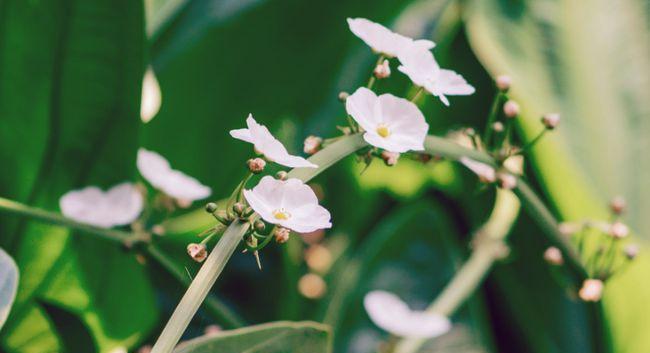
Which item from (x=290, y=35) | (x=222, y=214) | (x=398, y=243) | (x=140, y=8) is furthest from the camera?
(x=290, y=35)

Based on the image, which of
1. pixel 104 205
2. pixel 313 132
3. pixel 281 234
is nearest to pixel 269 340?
pixel 281 234

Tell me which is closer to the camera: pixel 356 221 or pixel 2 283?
pixel 2 283

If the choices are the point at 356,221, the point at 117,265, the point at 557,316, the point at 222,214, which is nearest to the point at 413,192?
the point at 356,221

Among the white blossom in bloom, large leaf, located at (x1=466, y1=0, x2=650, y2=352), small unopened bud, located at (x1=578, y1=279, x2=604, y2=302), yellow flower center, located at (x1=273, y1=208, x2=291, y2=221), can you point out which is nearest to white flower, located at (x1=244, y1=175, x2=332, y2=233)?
yellow flower center, located at (x1=273, y1=208, x2=291, y2=221)

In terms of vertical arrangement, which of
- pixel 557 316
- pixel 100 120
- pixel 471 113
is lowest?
pixel 557 316

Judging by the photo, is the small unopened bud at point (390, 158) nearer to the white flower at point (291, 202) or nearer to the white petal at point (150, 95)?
the white flower at point (291, 202)

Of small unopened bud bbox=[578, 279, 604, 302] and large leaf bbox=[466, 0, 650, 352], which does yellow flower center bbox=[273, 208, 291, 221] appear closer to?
small unopened bud bbox=[578, 279, 604, 302]

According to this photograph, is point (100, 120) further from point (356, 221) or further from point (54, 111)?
point (356, 221)

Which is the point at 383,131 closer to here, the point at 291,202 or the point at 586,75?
the point at 291,202
